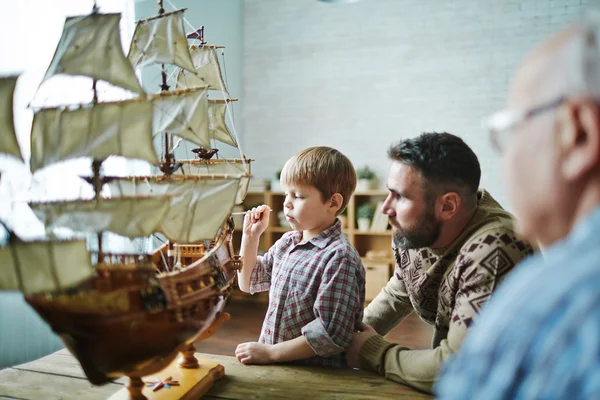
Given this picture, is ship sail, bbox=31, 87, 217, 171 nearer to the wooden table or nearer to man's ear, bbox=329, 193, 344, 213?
the wooden table

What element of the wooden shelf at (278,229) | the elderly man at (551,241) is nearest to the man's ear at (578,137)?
the elderly man at (551,241)

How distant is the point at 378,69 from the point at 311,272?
4984 millimetres

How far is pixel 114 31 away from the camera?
1342mm

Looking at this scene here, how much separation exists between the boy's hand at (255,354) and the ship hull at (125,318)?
1.39ft

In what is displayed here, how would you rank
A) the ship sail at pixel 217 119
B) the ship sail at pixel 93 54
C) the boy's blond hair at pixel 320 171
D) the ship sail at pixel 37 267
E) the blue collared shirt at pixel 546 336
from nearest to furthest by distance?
the blue collared shirt at pixel 546 336, the ship sail at pixel 37 267, the ship sail at pixel 93 54, the boy's blond hair at pixel 320 171, the ship sail at pixel 217 119

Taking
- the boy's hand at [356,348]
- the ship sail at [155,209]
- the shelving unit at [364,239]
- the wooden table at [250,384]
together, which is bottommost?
the shelving unit at [364,239]

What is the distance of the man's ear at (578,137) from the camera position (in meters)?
0.61

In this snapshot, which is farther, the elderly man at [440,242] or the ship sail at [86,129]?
the elderly man at [440,242]

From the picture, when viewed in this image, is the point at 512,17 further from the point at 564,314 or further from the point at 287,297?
the point at 564,314

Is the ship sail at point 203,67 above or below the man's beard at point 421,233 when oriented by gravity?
above

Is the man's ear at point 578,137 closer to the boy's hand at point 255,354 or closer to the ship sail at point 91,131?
the ship sail at point 91,131

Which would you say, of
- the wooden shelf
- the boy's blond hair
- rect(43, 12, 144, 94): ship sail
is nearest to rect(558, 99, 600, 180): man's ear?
rect(43, 12, 144, 94): ship sail

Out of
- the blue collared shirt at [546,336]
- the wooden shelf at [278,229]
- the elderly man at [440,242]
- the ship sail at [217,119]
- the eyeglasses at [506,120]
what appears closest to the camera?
the blue collared shirt at [546,336]

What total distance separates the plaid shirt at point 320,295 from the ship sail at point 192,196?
0.41m
